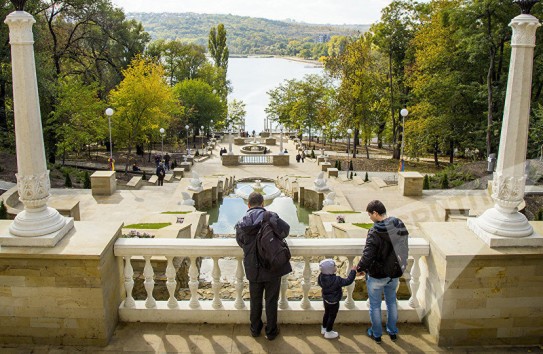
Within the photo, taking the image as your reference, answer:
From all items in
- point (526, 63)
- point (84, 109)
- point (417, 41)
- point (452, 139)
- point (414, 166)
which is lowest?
point (414, 166)

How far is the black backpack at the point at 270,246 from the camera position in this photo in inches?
190

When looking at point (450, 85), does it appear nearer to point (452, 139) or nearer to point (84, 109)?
point (452, 139)

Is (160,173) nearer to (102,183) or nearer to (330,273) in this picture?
(102,183)

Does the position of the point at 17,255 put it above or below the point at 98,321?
above

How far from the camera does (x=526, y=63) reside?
4812 mm

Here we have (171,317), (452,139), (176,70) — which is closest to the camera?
(171,317)

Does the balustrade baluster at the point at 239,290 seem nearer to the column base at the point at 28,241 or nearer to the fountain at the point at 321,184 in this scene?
the column base at the point at 28,241

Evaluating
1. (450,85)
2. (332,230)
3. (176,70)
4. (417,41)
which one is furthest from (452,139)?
(176,70)

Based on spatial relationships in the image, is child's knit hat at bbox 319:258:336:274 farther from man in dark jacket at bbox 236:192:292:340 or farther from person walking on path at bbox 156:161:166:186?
person walking on path at bbox 156:161:166:186

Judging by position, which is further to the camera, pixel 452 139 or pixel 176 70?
pixel 176 70

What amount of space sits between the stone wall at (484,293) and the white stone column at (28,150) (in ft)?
13.8

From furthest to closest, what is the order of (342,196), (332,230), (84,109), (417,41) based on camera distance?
(417,41) → (84,109) → (342,196) → (332,230)

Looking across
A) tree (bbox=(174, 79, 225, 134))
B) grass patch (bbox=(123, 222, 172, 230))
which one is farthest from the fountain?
tree (bbox=(174, 79, 225, 134))

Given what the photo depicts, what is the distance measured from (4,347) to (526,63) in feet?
20.5
